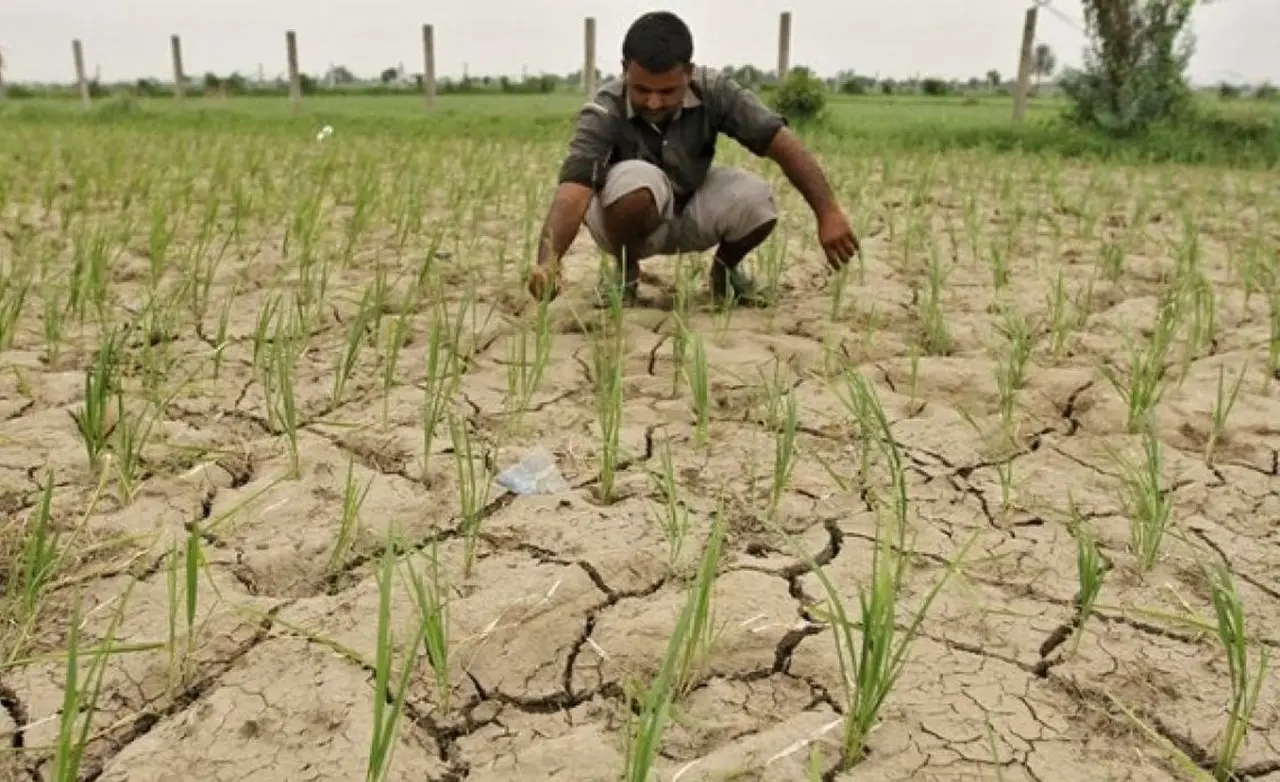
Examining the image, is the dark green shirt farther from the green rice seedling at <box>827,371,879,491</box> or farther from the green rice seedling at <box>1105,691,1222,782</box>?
the green rice seedling at <box>1105,691,1222,782</box>

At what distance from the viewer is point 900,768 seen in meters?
1.05

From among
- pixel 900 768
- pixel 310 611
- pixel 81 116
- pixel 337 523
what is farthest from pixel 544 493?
pixel 81 116

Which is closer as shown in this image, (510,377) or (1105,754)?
(1105,754)

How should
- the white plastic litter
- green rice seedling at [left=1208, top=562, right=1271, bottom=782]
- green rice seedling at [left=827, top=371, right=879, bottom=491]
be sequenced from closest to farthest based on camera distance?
green rice seedling at [left=1208, top=562, right=1271, bottom=782], green rice seedling at [left=827, top=371, right=879, bottom=491], the white plastic litter

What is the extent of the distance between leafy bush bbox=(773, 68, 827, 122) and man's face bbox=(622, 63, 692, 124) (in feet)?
28.4

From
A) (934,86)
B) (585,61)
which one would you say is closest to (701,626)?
(585,61)

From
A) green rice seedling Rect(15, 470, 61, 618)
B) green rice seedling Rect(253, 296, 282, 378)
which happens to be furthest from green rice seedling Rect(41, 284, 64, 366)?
green rice seedling Rect(15, 470, 61, 618)

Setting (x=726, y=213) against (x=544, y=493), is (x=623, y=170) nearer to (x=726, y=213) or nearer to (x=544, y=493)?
(x=726, y=213)

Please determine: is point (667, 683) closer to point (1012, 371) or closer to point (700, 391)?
point (700, 391)

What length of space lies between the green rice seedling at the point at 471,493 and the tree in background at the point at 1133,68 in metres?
9.31

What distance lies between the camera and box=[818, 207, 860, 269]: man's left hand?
101 inches

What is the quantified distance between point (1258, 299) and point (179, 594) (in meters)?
2.83

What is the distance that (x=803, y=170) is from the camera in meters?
2.66

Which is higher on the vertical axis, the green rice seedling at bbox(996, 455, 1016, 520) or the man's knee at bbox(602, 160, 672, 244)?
the man's knee at bbox(602, 160, 672, 244)
